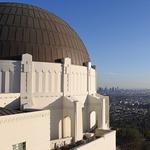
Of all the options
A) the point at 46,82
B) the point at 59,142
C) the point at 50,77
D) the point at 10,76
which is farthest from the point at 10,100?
the point at 59,142

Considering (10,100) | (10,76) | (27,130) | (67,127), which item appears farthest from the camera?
(67,127)

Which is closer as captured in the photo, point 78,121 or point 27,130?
point 27,130

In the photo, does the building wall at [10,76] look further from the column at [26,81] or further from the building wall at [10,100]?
the building wall at [10,100]

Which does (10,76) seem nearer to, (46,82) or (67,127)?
(46,82)

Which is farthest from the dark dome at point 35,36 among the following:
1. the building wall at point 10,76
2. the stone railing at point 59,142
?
the stone railing at point 59,142

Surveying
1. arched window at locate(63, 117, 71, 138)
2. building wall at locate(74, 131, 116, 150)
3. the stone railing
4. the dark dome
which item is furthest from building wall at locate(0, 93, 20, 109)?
building wall at locate(74, 131, 116, 150)

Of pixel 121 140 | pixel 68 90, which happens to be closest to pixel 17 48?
pixel 68 90

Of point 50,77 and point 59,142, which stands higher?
point 50,77
